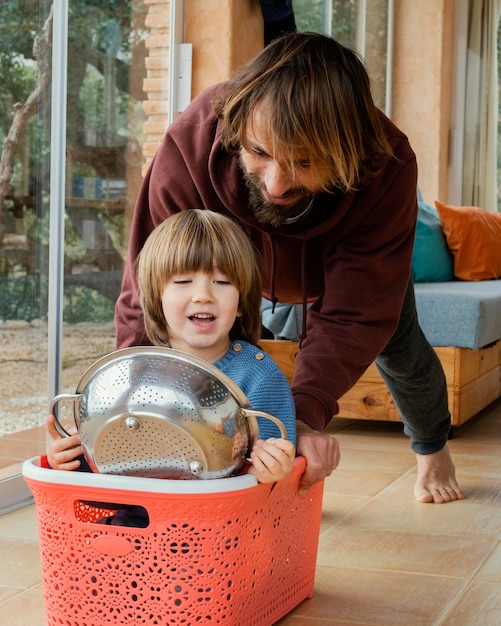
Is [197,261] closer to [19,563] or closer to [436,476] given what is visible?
[19,563]

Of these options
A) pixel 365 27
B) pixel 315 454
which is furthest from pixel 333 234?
pixel 365 27

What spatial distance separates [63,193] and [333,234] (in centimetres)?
90

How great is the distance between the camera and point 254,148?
4.70 feet

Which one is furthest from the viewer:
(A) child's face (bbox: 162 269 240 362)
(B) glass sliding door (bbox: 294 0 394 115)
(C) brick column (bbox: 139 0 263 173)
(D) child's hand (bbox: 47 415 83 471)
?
(B) glass sliding door (bbox: 294 0 394 115)

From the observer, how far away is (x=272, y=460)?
1238 millimetres

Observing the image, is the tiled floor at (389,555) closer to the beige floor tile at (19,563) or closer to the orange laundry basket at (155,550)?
the beige floor tile at (19,563)

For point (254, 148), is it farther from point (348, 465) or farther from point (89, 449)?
point (348, 465)

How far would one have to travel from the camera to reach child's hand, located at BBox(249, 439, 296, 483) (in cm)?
124

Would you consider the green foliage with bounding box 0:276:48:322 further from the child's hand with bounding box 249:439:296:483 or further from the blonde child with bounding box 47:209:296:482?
the child's hand with bounding box 249:439:296:483

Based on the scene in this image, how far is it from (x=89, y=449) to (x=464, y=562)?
833 mm

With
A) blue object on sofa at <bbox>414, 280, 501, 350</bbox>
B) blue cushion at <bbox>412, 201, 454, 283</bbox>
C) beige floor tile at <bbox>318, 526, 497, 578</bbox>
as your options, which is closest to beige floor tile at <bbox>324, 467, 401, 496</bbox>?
beige floor tile at <bbox>318, 526, 497, 578</bbox>

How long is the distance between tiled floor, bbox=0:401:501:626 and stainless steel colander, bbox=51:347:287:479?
375mm

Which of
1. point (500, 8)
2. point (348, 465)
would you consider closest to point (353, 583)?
point (348, 465)

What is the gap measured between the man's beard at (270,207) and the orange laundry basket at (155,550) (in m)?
0.47
